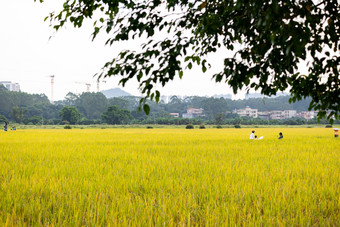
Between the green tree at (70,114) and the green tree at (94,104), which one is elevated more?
the green tree at (94,104)

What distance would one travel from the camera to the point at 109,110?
65.1 metres

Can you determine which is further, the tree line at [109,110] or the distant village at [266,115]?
the distant village at [266,115]

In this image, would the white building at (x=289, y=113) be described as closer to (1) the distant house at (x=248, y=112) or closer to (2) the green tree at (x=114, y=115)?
(1) the distant house at (x=248, y=112)

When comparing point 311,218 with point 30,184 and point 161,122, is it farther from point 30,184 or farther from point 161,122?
point 161,122

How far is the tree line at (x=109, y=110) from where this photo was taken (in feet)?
221

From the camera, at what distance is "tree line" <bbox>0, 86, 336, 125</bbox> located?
6738 cm

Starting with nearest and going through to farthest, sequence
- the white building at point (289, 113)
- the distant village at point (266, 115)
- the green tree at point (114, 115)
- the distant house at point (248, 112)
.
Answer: the green tree at point (114, 115) → the distant village at point (266, 115) → the white building at point (289, 113) → the distant house at point (248, 112)

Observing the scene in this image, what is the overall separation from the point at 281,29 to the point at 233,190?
3.09 metres

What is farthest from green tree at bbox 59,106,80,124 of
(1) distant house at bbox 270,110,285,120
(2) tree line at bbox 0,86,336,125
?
(1) distant house at bbox 270,110,285,120

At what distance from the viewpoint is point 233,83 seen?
11.2ft

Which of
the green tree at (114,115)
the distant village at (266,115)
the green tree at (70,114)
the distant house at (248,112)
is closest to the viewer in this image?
the green tree at (114,115)

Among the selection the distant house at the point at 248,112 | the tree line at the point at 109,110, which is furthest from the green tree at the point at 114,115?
the distant house at the point at 248,112

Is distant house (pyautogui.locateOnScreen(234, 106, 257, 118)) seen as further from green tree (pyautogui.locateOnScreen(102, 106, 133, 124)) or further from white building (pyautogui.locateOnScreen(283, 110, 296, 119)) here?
green tree (pyautogui.locateOnScreen(102, 106, 133, 124))

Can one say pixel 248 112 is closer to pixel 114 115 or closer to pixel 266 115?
pixel 266 115
